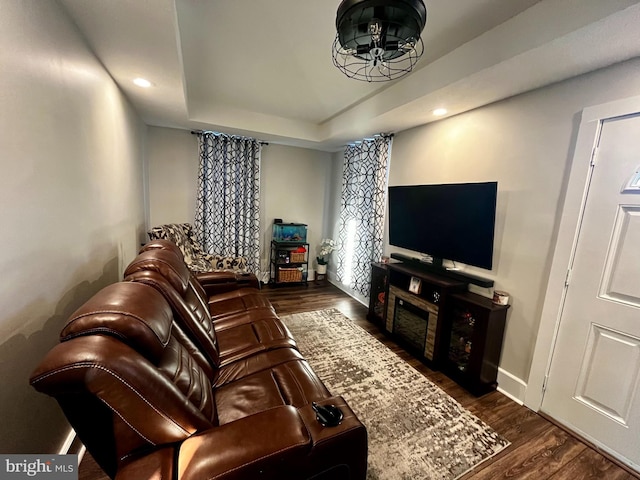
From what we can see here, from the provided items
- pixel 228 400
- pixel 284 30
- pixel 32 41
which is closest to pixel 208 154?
pixel 284 30

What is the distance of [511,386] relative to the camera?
2.12 metres

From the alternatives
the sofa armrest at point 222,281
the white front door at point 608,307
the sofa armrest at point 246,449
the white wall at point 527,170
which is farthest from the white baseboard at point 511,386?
the sofa armrest at point 222,281

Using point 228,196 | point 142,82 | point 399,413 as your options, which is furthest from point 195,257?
point 399,413

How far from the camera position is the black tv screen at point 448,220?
2155 mm

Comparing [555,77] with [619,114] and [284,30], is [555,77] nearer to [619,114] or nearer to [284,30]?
[619,114]

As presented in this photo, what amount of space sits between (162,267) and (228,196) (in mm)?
2720

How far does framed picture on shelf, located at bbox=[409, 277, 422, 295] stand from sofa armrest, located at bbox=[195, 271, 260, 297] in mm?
1617

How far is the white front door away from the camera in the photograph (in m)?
1.55

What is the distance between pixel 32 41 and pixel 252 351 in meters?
1.81

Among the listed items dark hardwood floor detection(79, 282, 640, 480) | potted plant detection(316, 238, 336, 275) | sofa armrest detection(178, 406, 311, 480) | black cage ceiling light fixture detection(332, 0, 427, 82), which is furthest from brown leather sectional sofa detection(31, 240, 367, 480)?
potted plant detection(316, 238, 336, 275)

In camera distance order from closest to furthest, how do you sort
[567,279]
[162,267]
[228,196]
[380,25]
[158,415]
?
[158,415]
[380,25]
[162,267]
[567,279]
[228,196]

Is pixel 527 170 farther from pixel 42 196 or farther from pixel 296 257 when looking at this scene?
pixel 296 257

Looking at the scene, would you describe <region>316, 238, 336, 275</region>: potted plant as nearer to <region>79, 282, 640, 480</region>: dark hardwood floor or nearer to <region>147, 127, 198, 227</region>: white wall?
<region>147, 127, 198, 227</region>: white wall

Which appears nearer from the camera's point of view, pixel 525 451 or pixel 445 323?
pixel 525 451
